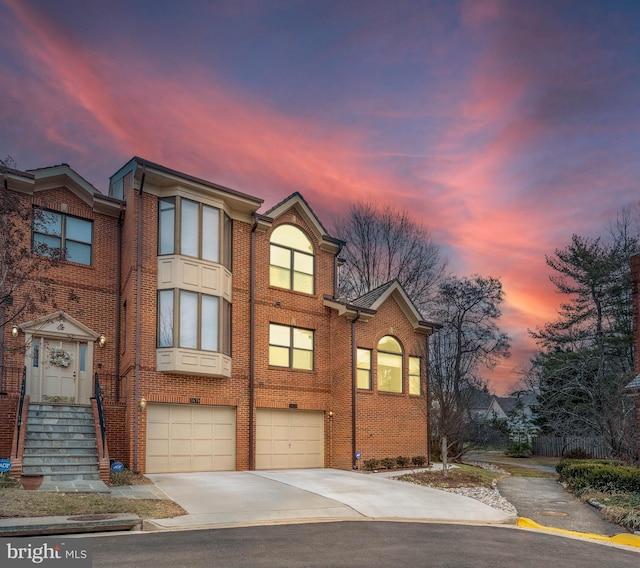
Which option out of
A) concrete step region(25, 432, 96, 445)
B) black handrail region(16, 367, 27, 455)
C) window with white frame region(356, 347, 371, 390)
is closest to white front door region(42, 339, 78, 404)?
black handrail region(16, 367, 27, 455)

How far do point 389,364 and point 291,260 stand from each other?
230 inches

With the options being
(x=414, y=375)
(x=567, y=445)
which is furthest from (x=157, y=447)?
(x=567, y=445)

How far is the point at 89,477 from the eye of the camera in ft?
51.4

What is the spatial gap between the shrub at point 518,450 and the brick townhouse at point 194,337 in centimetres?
1923

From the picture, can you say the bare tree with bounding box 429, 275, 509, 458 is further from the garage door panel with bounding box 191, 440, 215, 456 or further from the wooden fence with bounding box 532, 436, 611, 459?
the garage door panel with bounding box 191, 440, 215, 456

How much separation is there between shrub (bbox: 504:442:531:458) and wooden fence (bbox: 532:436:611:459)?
0.95 meters

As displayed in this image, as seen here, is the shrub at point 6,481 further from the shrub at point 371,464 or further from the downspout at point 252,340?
the shrub at point 371,464

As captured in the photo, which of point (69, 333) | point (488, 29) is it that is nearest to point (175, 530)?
point (69, 333)

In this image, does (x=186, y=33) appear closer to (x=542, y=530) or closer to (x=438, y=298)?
(x=542, y=530)

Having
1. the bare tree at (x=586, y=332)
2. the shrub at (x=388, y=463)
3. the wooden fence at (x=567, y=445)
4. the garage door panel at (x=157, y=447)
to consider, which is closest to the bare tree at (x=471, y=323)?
the bare tree at (x=586, y=332)

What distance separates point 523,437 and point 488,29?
3577 centimetres

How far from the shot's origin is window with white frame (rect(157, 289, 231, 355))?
64.0ft

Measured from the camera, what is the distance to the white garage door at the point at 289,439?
→ 21891 millimetres

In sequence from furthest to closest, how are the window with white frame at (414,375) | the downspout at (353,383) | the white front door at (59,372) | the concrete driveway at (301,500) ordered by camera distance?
the window with white frame at (414,375) → the downspout at (353,383) → the white front door at (59,372) → the concrete driveway at (301,500)
